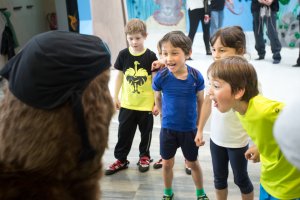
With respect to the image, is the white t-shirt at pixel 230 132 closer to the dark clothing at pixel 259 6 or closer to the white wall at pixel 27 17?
the dark clothing at pixel 259 6

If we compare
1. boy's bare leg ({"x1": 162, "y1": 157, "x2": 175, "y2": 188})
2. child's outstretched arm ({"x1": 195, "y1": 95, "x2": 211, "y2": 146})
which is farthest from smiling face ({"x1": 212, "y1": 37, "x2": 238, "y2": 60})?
boy's bare leg ({"x1": 162, "y1": 157, "x2": 175, "y2": 188})

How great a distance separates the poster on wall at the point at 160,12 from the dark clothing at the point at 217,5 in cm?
88

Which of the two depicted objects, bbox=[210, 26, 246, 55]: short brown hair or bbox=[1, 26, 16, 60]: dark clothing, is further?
bbox=[1, 26, 16, 60]: dark clothing

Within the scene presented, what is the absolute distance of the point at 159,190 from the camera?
8.33 ft

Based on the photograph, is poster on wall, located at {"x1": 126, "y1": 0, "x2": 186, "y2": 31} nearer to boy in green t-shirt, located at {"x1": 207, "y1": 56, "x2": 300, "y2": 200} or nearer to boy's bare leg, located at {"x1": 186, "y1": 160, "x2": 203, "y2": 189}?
boy's bare leg, located at {"x1": 186, "y1": 160, "x2": 203, "y2": 189}

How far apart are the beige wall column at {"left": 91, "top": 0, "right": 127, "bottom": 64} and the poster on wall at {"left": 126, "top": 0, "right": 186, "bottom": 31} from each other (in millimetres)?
1693

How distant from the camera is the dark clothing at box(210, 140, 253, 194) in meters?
1.93

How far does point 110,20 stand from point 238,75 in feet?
13.1

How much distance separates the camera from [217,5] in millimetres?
6242

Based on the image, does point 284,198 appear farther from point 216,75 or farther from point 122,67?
point 122,67

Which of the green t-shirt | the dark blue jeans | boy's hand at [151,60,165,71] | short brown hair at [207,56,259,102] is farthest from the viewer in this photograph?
the dark blue jeans

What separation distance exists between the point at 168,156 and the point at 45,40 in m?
1.62

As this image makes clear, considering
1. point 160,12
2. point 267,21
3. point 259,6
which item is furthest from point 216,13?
point 160,12

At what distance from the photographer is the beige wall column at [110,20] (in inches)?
207
